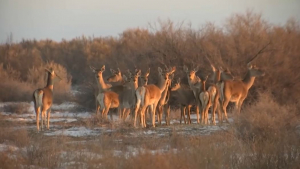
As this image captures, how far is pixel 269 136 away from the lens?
14.8 meters

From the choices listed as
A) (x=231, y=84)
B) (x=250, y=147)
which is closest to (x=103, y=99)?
(x=231, y=84)

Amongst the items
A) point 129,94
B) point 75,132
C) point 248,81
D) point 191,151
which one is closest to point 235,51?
point 248,81

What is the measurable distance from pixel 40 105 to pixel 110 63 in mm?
12710

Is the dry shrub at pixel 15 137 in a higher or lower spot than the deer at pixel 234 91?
lower

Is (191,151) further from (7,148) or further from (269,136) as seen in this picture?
(7,148)

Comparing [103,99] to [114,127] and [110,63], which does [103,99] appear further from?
[110,63]

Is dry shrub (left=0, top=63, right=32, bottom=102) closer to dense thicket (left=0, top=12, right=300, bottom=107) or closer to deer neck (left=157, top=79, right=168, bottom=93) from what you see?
dense thicket (left=0, top=12, right=300, bottom=107)

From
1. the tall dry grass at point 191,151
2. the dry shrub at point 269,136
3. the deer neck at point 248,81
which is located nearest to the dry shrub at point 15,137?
the tall dry grass at point 191,151

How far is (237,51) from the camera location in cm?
2761

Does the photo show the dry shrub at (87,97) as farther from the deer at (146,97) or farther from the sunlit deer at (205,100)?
the sunlit deer at (205,100)

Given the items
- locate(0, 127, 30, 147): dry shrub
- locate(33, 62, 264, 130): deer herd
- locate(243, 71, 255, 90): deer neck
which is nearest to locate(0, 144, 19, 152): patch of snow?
locate(0, 127, 30, 147): dry shrub

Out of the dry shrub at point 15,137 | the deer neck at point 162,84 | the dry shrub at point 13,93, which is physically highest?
the dry shrub at point 13,93

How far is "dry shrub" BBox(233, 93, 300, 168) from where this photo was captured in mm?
12406

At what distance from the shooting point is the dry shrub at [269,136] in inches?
488
